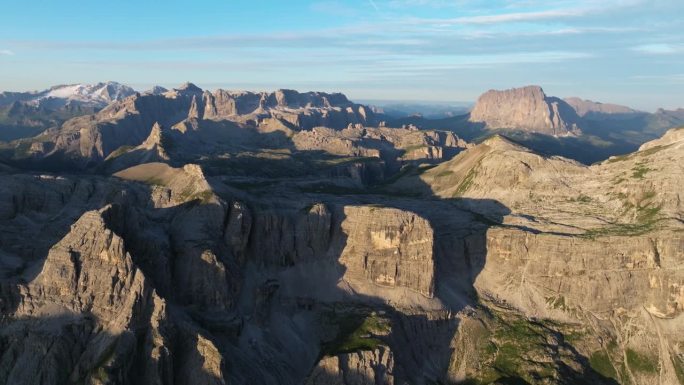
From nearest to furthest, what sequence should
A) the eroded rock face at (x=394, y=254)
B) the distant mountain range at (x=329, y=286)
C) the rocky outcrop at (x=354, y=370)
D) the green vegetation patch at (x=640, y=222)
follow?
the distant mountain range at (x=329, y=286), the rocky outcrop at (x=354, y=370), the eroded rock face at (x=394, y=254), the green vegetation patch at (x=640, y=222)

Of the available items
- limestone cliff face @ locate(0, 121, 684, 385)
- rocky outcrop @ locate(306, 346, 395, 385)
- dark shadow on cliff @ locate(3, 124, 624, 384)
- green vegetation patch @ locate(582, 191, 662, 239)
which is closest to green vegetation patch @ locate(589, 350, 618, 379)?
limestone cliff face @ locate(0, 121, 684, 385)

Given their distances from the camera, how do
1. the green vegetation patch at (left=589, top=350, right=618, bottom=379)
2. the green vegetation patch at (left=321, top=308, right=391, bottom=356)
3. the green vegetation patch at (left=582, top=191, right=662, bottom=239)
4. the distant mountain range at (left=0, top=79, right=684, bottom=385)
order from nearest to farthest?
the distant mountain range at (left=0, top=79, right=684, bottom=385) → the green vegetation patch at (left=321, top=308, right=391, bottom=356) → the green vegetation patch at (left=589, top=350, right=618, bottom=379) → the green vegetation patch at (left=582, top=191, right=662, bottom=239)

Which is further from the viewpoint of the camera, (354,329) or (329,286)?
(329,286)

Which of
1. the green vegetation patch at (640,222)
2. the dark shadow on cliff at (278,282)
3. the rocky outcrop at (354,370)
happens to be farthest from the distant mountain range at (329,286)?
the green vegetation patch at (640,222)

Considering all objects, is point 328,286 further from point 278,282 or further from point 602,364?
point 602,364

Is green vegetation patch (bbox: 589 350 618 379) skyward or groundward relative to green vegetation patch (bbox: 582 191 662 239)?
groundward

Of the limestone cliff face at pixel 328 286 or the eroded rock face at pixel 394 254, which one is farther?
the eroded rock face at pixel 394 254

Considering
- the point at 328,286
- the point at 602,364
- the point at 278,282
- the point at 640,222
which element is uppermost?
the point at 640,222

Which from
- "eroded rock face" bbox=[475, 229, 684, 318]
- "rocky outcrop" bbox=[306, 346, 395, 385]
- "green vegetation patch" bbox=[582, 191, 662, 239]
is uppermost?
"green vegetation patch" bbox=[582, 191, 662, 239]

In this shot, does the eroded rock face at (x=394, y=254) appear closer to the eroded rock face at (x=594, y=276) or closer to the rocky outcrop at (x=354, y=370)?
the eroded rock face at (x=594, y=276)

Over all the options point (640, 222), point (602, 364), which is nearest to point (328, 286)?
point (602, 364)

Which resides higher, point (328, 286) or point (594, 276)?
point (594, 276)

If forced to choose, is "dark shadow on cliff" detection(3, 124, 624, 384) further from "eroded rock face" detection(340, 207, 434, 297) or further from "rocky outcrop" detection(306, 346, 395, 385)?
"rocky outcrop" detection(306, 346, 395, 385)
